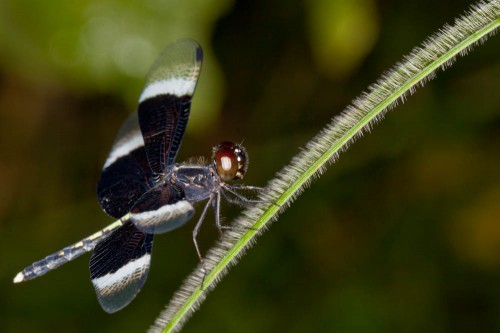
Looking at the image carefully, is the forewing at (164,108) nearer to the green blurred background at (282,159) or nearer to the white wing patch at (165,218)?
the green blurred background at (282,159)

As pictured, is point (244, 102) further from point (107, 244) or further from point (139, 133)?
point (107, 244)

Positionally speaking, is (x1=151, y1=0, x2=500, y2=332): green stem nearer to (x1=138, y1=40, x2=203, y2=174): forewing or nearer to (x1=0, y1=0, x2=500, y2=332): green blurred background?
(x1=138, y1=40, x2=203, y2=174): forewing

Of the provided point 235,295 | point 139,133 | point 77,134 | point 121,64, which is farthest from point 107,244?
point 77,134

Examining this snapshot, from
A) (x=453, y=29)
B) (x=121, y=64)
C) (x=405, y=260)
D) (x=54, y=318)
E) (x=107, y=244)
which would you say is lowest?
(x=54, y=318)

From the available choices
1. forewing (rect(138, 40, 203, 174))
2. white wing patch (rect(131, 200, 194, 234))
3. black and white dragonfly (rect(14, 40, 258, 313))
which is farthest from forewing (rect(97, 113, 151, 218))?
white wing patch (rect(131, 200, 194, 234))

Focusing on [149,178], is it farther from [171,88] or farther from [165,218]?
[165,218]

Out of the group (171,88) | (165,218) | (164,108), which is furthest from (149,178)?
(165,218)

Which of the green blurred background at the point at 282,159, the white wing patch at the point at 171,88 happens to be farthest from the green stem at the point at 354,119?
the green blurred background at the point at 282,159

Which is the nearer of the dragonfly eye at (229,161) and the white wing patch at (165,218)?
the white wing patch at (165,218)
